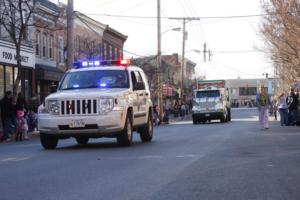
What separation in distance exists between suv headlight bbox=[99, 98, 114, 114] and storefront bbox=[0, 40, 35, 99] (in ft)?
51.8

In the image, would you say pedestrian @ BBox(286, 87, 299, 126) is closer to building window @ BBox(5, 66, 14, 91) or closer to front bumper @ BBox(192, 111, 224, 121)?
front bumper @ BBox(192, 111, 224, 121)

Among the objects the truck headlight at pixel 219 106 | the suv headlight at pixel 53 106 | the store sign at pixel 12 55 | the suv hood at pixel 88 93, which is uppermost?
the store sign at pixel 12 55

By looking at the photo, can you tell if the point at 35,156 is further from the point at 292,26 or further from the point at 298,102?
the point at 292,26

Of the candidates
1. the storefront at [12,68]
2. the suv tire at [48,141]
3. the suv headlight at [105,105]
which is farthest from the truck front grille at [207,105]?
the suv headlight at [105,105]

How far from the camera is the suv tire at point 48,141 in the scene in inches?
605

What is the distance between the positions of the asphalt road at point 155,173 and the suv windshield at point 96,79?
6.50 ft

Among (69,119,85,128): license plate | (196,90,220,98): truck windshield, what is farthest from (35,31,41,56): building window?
(69,119,85,128): license plate

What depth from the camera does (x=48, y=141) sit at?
51.0 feet

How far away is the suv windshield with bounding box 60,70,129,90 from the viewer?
15922mm

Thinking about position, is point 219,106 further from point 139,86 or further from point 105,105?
point 105,105

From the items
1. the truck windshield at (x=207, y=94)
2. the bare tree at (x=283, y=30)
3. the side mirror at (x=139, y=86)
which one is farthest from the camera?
the truck windshield at (x=207, y=94)

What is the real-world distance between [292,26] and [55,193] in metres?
29.4

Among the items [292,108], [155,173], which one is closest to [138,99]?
[155,173]

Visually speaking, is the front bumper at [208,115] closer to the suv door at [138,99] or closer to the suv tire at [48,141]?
the suv door at [138,99]
